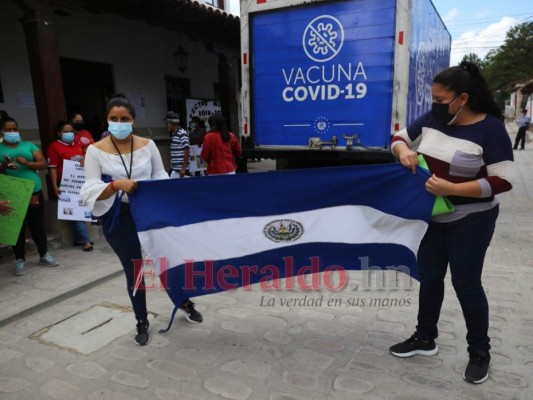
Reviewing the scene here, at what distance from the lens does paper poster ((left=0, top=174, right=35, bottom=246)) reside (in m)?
4.02

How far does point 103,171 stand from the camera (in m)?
Result: 2.65

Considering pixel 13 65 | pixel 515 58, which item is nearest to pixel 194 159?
pixel 13 65

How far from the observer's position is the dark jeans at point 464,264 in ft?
7.54

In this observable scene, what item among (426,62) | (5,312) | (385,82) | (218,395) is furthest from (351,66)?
(5,312)

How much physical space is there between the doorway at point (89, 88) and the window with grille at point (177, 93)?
5.00 feet

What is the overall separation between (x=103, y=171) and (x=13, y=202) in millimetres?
2036

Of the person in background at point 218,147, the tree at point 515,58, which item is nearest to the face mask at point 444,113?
the person in background at point 218,147

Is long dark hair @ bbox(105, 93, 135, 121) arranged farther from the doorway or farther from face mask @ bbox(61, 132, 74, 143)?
the doorway

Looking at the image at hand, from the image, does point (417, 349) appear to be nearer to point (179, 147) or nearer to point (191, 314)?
point (191, 314)

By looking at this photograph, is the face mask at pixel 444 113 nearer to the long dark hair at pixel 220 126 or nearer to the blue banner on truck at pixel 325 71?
the blue banner on truck at pixel 325 71

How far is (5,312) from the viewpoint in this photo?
11.4 ft

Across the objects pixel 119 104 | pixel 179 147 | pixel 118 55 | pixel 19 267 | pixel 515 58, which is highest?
pixel 515 58

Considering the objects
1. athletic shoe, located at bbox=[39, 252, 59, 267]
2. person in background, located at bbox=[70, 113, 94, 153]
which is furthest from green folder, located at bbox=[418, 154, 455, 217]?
person in background, located at bbox=[70, 113, 94, 153]

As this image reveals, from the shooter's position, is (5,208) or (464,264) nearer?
(464,264)
